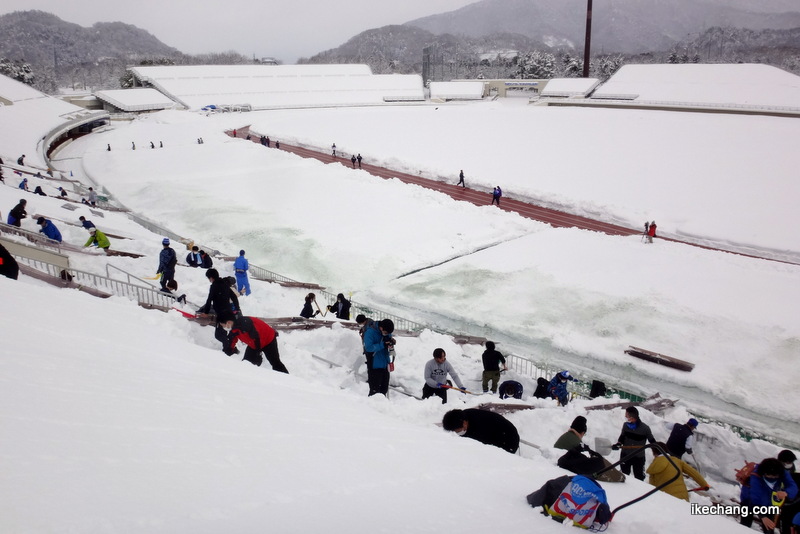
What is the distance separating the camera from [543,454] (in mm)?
5621

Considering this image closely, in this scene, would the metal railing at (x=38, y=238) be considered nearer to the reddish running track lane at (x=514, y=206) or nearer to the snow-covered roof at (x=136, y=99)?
the reddish running track lane at (x=514, y=206)

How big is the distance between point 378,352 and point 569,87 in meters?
76.5

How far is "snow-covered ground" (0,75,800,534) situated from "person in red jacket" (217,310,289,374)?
471 mm

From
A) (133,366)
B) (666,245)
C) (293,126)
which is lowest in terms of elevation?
(666,245)

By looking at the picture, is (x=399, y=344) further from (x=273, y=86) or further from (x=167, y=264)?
(x=273, y=86)

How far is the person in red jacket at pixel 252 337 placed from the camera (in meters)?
6.46

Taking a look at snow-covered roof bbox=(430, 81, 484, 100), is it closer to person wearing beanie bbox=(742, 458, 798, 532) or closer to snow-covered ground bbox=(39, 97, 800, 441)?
snow-covered ground bbox=(39, 97, 800, 441)

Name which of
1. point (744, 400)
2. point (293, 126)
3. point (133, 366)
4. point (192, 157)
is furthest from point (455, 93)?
Answer: point (133, 366)

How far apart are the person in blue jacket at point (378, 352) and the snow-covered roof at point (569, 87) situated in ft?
238

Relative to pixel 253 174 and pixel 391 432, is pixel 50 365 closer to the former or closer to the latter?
pixel 391 432

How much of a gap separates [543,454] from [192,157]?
32.5 meters

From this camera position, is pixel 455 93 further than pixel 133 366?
Yes

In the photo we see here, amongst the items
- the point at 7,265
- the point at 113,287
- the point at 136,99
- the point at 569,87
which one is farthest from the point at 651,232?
the point at 136,99

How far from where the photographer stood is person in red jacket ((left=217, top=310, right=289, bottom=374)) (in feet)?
21.2
